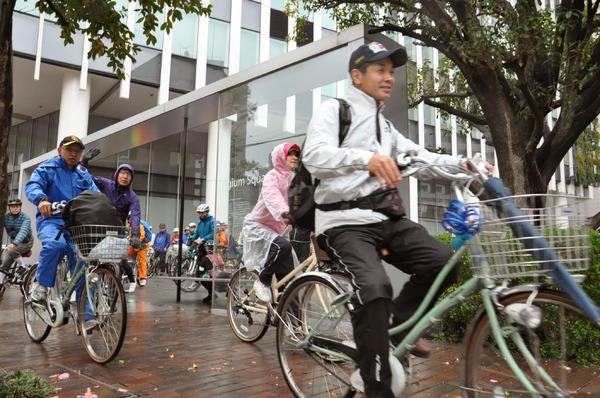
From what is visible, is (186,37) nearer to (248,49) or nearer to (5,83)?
(248,49)

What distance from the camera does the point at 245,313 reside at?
547 centimetres

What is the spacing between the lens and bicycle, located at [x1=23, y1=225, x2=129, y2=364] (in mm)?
4348

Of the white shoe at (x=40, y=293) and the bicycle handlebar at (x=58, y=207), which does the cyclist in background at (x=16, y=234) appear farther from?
the bicycle handlebar at (x=58, y=207)

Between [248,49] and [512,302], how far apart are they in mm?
22366

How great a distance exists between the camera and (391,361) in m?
2.45

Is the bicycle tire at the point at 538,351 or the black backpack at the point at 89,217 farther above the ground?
the black backpack at the point at 89,217

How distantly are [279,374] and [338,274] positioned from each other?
1015mm

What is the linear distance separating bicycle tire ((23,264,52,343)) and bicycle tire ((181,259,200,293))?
454 cm

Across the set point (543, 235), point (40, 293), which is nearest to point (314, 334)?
point (543, 235)

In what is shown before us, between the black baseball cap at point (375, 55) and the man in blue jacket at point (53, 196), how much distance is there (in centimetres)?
332

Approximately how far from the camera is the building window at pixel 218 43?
72.7 ft

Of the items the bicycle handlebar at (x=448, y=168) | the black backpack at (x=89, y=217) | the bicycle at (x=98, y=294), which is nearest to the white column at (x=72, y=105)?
the bicycle at (x=98, y=294)

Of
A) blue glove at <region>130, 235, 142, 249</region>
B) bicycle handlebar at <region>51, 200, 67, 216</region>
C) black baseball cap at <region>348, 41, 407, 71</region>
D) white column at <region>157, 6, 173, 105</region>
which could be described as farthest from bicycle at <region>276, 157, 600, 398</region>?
white column at <region>157, 6, 173, 105</region>

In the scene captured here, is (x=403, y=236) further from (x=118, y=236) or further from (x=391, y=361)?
(x=118, y=236)
